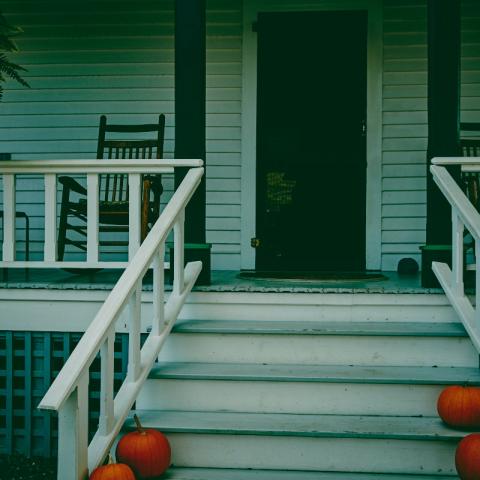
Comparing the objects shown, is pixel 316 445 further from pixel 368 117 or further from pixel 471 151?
pixel 471 151

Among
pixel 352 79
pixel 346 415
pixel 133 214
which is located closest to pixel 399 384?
pixel 346 415

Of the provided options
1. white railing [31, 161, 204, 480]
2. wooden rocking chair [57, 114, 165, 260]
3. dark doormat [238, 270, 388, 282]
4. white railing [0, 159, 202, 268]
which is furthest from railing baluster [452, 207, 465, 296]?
wooden rocking chair [57, 114, 165, 260]

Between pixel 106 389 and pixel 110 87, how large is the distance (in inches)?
134

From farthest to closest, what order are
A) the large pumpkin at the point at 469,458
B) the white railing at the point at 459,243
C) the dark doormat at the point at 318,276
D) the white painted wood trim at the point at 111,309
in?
the dark doormat at the point at 318,276
the white railing at the point at 459,243
the large pumpkin at the point at 469,458
the white painted wood trim at the point at 111,309

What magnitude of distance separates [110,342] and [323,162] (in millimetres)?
3005

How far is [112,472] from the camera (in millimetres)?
2541

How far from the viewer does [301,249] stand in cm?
545

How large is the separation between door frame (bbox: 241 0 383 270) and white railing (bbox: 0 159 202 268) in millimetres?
1645

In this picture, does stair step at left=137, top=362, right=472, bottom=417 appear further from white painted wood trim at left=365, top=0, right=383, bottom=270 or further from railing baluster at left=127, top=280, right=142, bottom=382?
white painted wood trim at left=365, top=0, right=383, bottom=270

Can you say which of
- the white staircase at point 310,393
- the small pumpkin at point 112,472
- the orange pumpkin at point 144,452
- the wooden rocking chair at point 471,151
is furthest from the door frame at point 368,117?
the small pumpkin at point 112,472

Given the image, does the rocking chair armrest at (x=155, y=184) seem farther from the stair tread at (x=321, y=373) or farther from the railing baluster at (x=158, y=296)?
the stair tread at (x=321, y=373)

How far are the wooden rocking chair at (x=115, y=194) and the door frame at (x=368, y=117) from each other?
2.34ft

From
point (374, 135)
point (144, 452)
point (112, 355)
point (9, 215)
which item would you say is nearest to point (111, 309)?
point (112, 355)

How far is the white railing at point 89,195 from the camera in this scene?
396cm
